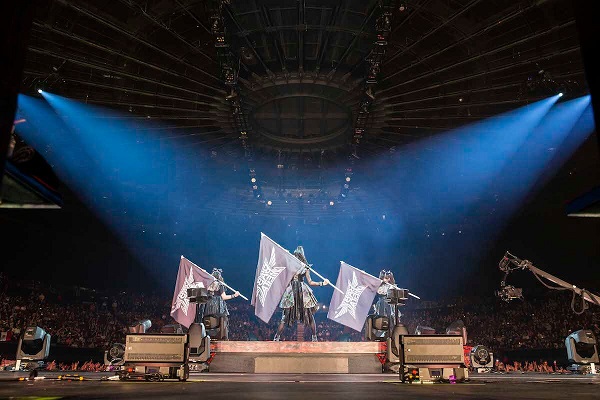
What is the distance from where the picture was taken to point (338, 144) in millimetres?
23203

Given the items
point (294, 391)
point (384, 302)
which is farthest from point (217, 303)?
point (294, 391)

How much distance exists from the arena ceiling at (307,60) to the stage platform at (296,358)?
9360 millimetres

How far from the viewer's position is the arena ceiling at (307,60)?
44.8 ft

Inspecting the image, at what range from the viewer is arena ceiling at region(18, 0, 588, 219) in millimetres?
13648

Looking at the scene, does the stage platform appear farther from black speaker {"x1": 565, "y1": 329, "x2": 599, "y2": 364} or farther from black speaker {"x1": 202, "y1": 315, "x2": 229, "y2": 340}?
black speaker {"x1": 565, "y1": 329, "x2": 599, "y2": 364}

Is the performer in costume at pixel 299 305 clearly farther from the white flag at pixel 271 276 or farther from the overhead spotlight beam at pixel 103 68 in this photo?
the overhead spotlight beam at pixel 103 68

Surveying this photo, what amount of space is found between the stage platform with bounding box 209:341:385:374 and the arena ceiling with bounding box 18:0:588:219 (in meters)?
9.36

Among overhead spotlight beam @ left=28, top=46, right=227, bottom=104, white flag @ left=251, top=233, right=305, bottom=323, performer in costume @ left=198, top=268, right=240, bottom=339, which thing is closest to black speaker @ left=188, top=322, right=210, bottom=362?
white flag @ left=251, top=233, right=305, bottom=323

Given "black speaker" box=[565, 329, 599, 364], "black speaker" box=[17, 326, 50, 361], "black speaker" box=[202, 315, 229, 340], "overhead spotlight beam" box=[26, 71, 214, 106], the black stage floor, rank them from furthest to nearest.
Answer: "overhead spotlight beam" box=[26, 71, 214, 106] → "black speaker" box=[202, 315, 229, 340] → "black speaker" box=[565, 329, 599, 364] → "black speaker" box=[17, 326, 50, 361] → the black stage floor

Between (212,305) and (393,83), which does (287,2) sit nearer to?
(393,83)

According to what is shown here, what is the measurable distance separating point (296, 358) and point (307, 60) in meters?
10.6

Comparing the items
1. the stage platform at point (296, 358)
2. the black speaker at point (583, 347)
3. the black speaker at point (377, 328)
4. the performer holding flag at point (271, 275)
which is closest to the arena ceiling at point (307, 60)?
the performer holding flag at point (271, 275)

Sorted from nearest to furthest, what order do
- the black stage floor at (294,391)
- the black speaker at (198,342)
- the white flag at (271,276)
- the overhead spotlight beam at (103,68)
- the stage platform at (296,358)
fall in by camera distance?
the black stage floor at (294,391) → the black speaker at (198,342) → the stage platform at (296,358) → the overhead spotlight beam at (103,68) → the white flag at (271,276)

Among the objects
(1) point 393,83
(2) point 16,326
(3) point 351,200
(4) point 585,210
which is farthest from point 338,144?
(4) point 585,210
